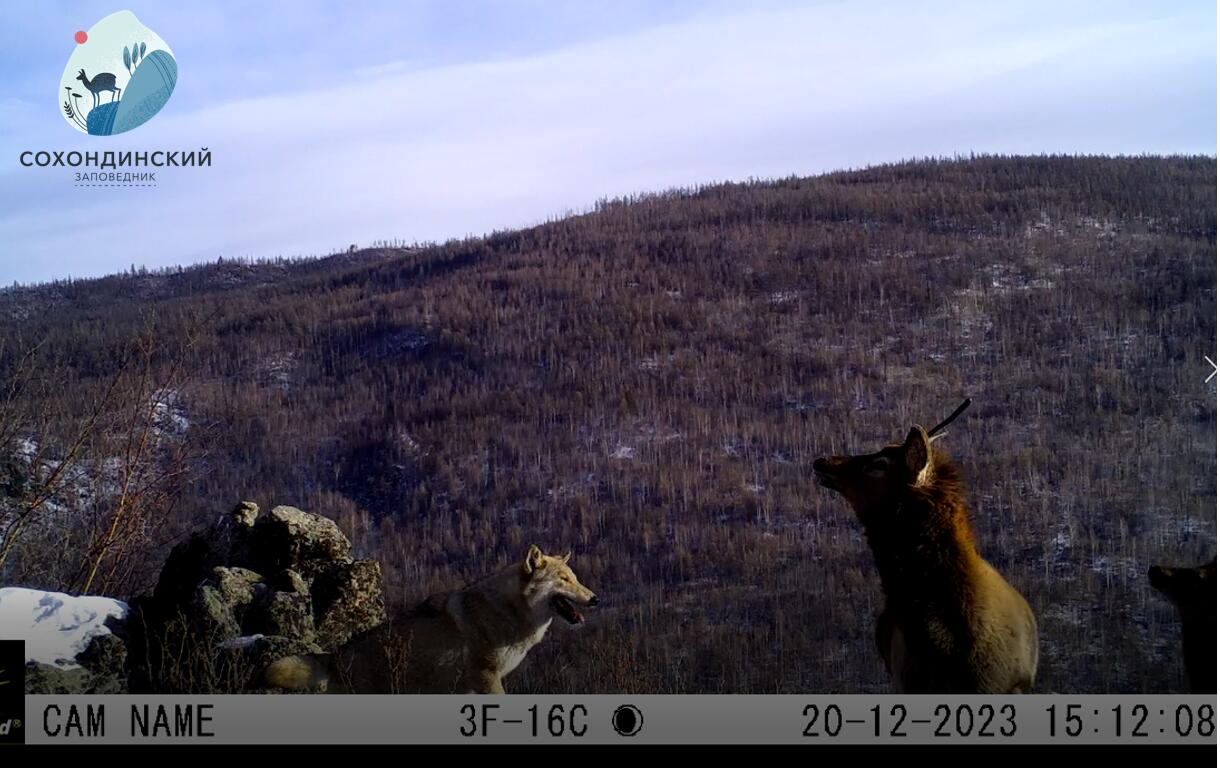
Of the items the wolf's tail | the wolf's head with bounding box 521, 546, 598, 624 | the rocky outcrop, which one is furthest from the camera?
the wolf's head with bounding box 521, 546, 598, 624

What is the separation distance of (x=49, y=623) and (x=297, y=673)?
61.3 inches

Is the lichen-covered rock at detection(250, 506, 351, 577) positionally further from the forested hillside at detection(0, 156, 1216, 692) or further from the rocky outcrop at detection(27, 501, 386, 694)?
the forested hillside at detection(0, 156, 1216, 692)

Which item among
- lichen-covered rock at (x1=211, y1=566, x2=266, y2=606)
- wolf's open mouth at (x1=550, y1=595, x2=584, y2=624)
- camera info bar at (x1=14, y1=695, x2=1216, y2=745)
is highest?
lichen-covered rock at (x1=211, y1=566, x2=266, y2=606)

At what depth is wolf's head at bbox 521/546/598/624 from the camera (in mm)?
7117

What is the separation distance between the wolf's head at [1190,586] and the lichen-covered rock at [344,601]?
16.0ft

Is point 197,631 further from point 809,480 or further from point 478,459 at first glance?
point 809,480

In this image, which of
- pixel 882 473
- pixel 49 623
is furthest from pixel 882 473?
pixel 49 623

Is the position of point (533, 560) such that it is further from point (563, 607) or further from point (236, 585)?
point (236, 585)

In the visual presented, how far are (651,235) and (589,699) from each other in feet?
36.0

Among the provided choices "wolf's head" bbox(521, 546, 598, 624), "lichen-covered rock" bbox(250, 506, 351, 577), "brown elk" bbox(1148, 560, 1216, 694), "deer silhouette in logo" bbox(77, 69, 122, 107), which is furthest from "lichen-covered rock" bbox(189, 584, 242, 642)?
"brown elk" bbox(1148, 560, 1216, 694)

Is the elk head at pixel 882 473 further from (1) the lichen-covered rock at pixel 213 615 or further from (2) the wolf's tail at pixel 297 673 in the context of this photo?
(1) the lichen-covered rock at pixel 213 615

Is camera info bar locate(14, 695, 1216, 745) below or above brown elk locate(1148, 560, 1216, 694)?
below

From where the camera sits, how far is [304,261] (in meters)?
Result: 17.6
